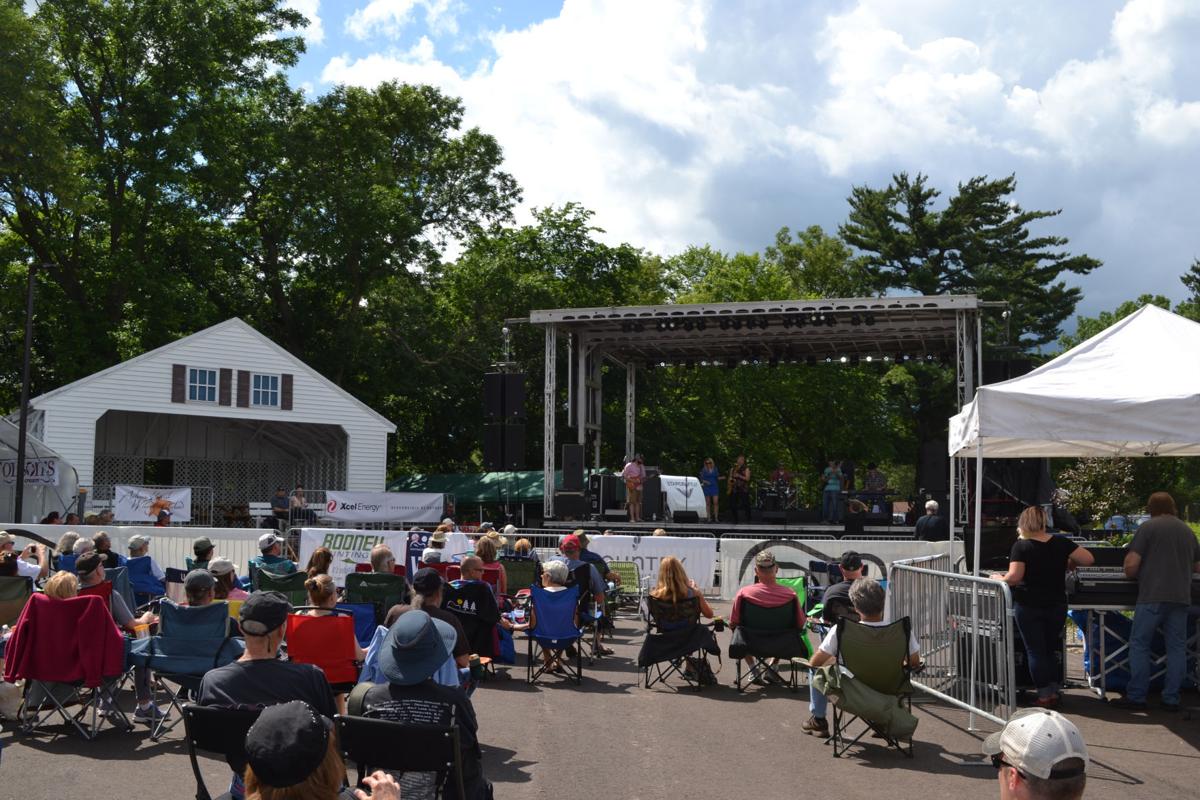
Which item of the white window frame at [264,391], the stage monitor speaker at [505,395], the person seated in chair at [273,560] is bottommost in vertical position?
the person seated in chair at [273,560]

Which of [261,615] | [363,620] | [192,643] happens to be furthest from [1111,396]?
[192,643]

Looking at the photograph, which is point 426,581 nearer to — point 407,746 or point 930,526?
point 407,746

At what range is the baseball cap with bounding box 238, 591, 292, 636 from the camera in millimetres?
4617

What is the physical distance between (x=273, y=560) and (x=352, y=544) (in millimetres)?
5417

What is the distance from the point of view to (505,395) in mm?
22844

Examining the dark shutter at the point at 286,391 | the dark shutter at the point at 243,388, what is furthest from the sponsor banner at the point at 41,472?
the dark shutter at the point at 286,391

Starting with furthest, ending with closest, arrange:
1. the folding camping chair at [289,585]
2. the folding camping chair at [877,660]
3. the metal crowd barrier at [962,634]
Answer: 1. the folding camping chair at [289,585]
2. the metal crowd barrier at [962,634]
3. the folding camping chair at [877,660]

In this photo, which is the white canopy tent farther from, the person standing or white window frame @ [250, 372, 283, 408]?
white window frame @ [250, 372, 283, 408]

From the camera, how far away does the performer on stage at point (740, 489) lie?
23703 millimetres

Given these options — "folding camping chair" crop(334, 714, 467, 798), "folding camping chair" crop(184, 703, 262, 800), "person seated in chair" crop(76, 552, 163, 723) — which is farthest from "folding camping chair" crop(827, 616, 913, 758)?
"person seated in chair" crop(76, 552, 163, 723)

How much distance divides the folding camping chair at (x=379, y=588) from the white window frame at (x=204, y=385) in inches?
858

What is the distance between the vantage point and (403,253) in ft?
132

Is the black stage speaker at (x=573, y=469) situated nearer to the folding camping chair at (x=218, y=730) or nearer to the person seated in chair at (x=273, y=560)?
the person seated in chair at (x=273, y=560)

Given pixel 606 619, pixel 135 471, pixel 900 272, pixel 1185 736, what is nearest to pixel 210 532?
pixel 606 619
